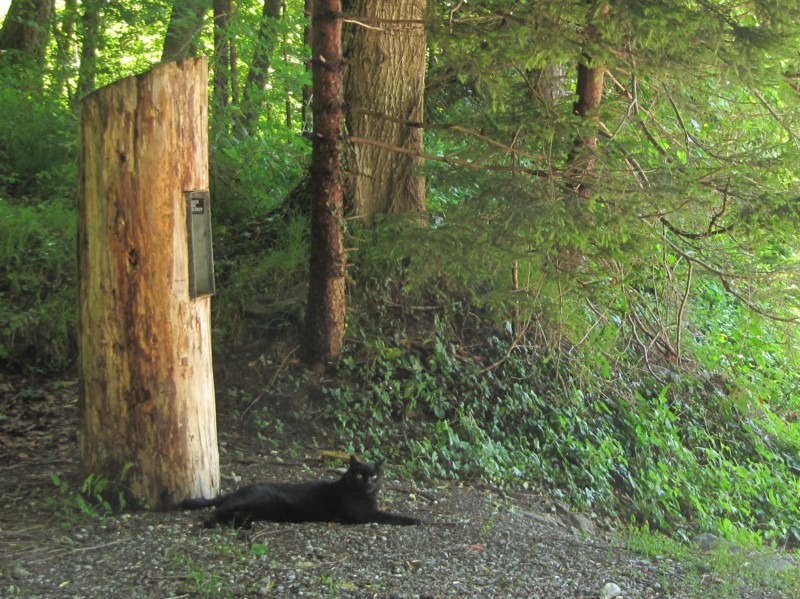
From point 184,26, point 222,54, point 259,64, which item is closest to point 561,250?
point 222,54

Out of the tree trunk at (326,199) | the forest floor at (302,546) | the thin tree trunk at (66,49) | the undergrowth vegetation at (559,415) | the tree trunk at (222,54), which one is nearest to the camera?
the forest floor at (302,546)

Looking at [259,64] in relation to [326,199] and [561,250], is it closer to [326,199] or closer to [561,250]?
[326,199]

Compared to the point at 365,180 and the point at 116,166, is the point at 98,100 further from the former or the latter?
the point at 365,180

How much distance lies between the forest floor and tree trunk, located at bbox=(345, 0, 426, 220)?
2.60 m

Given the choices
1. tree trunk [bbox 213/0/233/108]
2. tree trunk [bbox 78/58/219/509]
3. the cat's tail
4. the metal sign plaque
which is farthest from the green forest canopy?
the metal sign plaque

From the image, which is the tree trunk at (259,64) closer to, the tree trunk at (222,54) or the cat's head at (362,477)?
the tree trunk at (222,54)

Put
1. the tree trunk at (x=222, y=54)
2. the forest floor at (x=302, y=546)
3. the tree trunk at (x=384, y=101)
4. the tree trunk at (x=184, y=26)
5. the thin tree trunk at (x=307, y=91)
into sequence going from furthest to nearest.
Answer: the tree trunk at (x=184, y=26) → the tree trunk at (x=222, y=54) → the thin tree trunk at (x=307, y=91) → the tree trunk at (x=384, y=101) → the forest floor at (x=302, y=546)

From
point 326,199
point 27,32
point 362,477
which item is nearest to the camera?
point 362,477

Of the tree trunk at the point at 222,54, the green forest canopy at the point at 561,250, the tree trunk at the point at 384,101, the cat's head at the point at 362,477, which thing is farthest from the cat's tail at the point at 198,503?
the tree trunk at the point at 222,54

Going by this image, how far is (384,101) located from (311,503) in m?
4.62

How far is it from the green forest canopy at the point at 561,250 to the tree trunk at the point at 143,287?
7.81ft

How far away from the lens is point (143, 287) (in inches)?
199

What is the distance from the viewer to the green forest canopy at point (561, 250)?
21.7ft

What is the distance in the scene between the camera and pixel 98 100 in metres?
5.04
